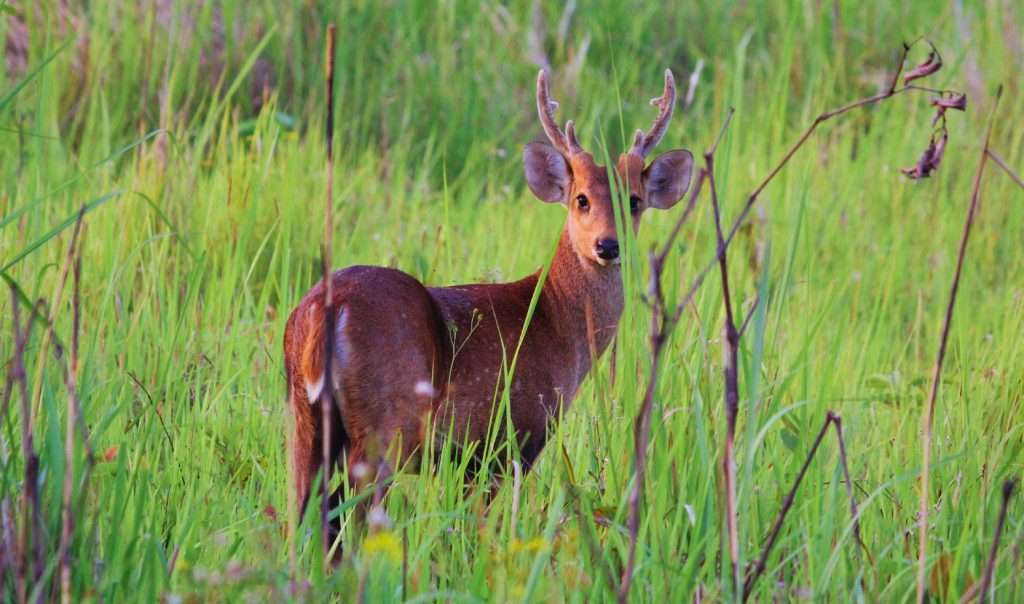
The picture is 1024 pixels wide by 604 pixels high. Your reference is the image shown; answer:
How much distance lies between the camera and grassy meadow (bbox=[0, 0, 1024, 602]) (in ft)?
8.50

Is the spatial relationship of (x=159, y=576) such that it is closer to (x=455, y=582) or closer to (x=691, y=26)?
(x=455, y=582)

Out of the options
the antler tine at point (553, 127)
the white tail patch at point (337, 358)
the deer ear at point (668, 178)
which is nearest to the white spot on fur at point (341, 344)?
the white tail patch at point (337, 358)

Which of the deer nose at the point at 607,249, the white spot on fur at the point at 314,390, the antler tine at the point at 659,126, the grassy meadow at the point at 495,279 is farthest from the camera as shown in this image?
the antler tine at the point at 659,126

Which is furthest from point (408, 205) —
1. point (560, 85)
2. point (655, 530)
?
point (655, 530)

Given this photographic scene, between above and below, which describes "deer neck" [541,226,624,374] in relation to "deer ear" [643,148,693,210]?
below

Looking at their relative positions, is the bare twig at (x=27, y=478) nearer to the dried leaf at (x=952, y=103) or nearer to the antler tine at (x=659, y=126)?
the dried leaf at (x=952, y=103)

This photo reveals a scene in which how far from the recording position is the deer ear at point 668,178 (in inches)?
173

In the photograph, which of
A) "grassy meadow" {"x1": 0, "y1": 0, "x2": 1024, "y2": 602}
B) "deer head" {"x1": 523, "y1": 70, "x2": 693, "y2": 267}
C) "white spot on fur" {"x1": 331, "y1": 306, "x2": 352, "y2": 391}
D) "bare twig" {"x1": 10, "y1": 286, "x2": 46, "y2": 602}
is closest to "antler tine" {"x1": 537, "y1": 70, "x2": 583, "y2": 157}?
"deer head" {"x1": 523, "y1": 70, "x2": 693, "y2": 267}

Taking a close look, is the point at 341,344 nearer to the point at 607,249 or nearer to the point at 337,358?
the point at 337,358

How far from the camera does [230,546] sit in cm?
266

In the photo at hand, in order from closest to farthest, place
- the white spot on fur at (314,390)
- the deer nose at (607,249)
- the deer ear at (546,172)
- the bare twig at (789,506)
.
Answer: the bare twig at (789,506) → the white spot on fur at (314,390) → the deer nose at (607,249) → the deer ear at (546,172)

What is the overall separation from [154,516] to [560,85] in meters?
4.52

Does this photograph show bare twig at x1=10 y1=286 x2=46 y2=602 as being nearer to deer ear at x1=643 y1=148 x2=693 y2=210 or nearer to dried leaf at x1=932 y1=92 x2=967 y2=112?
dried leaf at x1=932 y1=92 x2=967 y2=112

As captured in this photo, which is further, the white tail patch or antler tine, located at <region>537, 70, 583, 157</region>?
antler tine, located at <region>537, 70, 583, 157</region>
